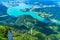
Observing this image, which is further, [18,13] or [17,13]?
[18,13]

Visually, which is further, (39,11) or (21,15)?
(39,11)

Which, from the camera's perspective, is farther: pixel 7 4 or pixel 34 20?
pixel 7 4

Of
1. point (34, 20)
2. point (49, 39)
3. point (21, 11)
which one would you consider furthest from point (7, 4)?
point (49, 39)

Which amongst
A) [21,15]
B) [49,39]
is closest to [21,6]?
[21,15]

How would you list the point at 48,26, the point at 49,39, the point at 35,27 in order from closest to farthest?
the point at 49,39, the point at 35,27, the point at 48,26

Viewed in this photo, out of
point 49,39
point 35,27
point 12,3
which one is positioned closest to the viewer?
point 49,39

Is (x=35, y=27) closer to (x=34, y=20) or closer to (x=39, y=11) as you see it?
(x=34, y=20)

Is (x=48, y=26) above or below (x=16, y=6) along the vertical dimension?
below

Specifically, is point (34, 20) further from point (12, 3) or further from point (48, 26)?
point (12, 3)

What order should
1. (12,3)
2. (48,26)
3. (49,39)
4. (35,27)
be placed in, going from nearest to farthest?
(49,39), (35,27), (48,26), (12,3)
